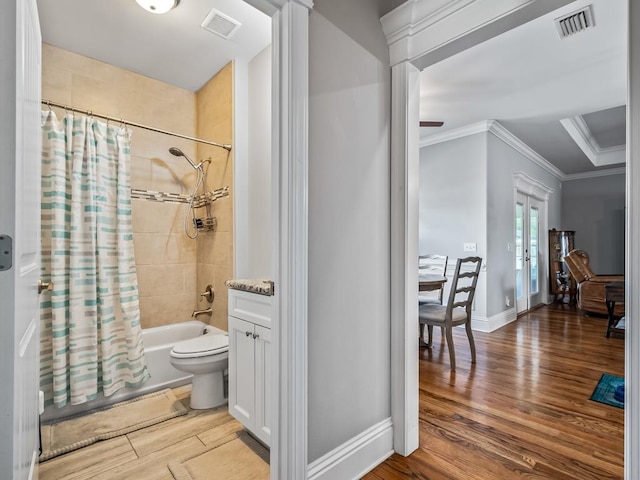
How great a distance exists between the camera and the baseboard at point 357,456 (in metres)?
1.35

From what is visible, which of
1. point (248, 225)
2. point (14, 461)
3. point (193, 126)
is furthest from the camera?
point (193, 126)

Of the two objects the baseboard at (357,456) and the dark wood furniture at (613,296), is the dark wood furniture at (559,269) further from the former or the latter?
the baseboard at (357,456)

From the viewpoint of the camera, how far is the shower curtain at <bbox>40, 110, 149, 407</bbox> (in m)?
2.17

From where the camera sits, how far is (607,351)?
326cm

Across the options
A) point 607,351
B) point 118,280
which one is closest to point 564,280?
point 607,351

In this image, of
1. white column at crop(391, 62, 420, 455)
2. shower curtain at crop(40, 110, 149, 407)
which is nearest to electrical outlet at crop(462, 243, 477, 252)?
white column at crop(391, 62, 420, 455)

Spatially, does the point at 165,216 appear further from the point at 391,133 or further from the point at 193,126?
the point at 391,133

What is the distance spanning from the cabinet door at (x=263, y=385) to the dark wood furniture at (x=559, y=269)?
646 centimetres

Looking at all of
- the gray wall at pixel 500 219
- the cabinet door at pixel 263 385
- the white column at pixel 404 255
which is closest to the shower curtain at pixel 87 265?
the cabinet door at pixel 263 385

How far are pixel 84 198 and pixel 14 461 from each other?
2036 millimetres

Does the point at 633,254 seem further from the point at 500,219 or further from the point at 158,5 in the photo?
the point at 500,219

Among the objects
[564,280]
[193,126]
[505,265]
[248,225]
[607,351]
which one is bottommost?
[607,351]

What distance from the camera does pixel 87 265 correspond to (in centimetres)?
230

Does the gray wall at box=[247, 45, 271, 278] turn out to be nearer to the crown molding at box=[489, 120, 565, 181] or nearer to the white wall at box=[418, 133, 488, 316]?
the white wall at box=[418, 133, 488, 316]
